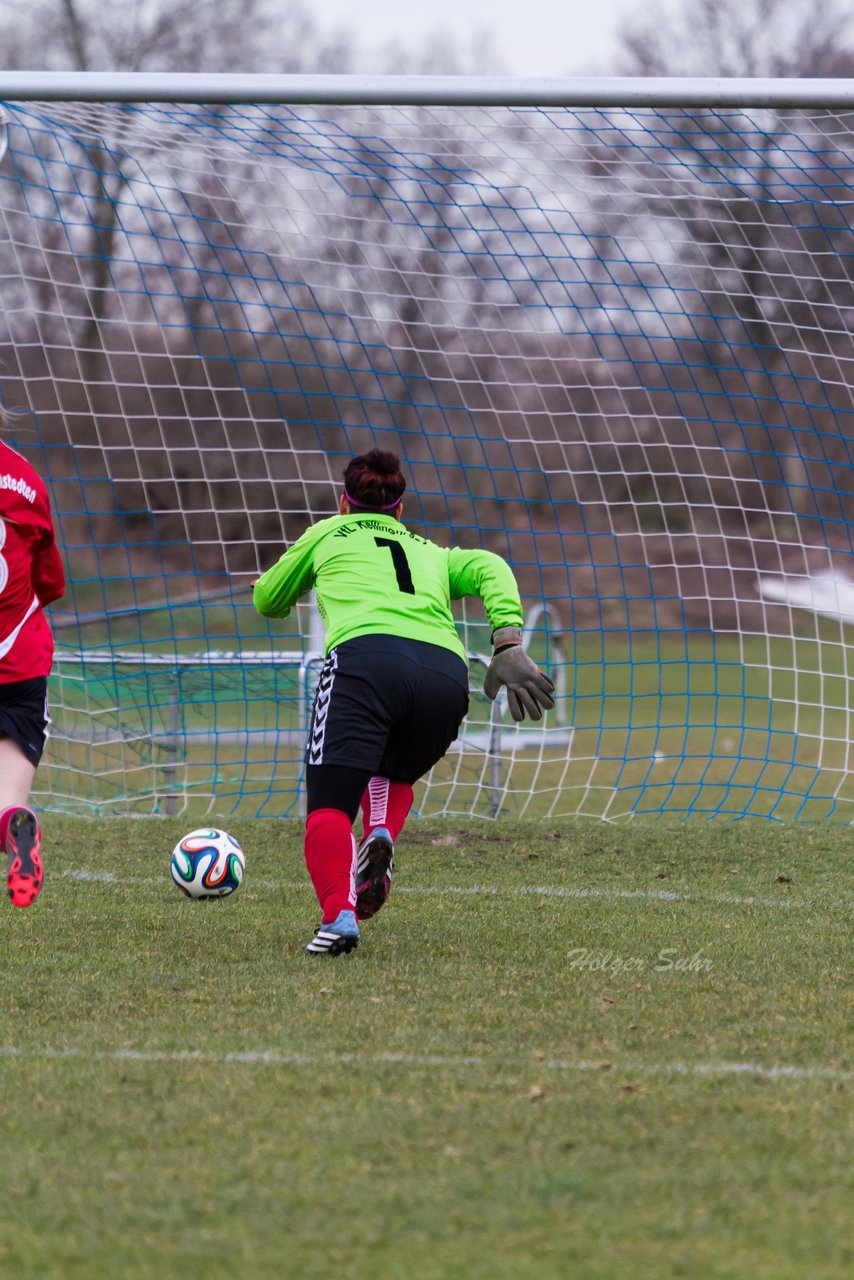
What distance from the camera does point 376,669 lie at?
15.3ft

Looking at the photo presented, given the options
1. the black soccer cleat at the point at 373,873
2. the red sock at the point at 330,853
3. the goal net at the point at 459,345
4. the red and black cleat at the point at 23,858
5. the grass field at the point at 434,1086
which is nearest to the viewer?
the grass field at the point at 434,1086

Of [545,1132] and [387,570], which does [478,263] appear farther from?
[545,1132]

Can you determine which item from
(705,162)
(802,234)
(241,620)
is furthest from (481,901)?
(241,620)

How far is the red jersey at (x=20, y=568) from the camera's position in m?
4.38

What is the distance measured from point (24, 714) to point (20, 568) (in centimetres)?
45

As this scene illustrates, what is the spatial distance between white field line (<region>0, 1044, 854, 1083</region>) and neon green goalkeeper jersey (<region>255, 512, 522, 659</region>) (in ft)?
5.28

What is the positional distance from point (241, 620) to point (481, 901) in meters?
12.5

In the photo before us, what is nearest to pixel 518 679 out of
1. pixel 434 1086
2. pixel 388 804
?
pixel 388 804

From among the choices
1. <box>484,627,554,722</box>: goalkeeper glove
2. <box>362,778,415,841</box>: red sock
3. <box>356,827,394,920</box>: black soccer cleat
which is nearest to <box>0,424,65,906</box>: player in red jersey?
<box>356,827,394,920</box>: black soccer cleat

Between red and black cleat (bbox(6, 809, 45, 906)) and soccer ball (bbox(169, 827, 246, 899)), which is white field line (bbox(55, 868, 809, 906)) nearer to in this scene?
soccer ball (bbox(169, 827, 246, 899))

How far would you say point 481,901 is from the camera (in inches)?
226

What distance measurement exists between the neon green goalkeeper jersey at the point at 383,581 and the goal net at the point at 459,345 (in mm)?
1084

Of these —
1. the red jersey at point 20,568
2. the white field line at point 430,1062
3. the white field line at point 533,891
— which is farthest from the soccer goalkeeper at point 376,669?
the white field line at point 430,1062

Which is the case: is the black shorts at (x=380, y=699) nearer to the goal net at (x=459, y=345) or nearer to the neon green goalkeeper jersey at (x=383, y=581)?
the neon green goalkeeper jersey at (x=383, y=581)
